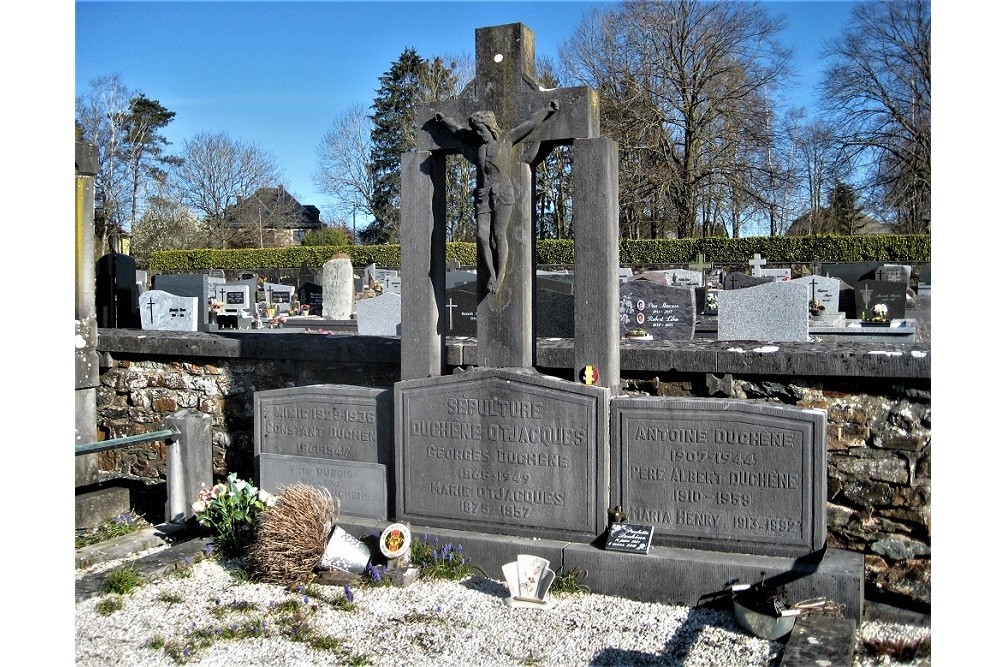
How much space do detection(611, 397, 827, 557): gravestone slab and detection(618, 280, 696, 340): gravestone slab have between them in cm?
560

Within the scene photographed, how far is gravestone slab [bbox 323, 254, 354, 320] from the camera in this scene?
1770 centimetres

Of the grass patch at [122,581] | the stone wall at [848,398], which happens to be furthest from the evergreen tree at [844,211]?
the grass patch at [122,581]

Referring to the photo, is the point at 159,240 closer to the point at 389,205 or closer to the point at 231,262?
the point at 231,262

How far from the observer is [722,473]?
4594 mm

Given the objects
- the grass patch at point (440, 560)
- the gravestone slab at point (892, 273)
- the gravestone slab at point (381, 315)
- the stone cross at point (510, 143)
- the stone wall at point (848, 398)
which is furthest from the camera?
the gravestone slab at point (892, 273)

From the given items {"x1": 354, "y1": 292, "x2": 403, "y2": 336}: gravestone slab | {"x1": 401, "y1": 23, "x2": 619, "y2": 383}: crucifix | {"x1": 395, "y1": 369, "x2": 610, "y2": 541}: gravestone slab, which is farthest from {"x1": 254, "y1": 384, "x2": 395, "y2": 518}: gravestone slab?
{"x1": 354, "y1": 292, "x2": 403, "y2": 336}: gravestone slab

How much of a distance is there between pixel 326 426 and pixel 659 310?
5743 millimetres

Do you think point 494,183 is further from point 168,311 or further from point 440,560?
point 168,311

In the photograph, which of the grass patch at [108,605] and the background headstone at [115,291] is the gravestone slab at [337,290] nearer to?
the background headstone at [115,291]

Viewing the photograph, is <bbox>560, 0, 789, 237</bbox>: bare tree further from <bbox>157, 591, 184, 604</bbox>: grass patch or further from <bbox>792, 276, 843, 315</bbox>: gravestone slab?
<bbox>157, 591, 184, 604</bbox>: grass patch

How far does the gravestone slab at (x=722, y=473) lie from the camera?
443 cm

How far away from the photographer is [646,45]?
32531mm

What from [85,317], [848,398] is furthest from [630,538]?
[85,317]

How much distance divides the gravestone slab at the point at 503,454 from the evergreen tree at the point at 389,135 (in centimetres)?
3826
